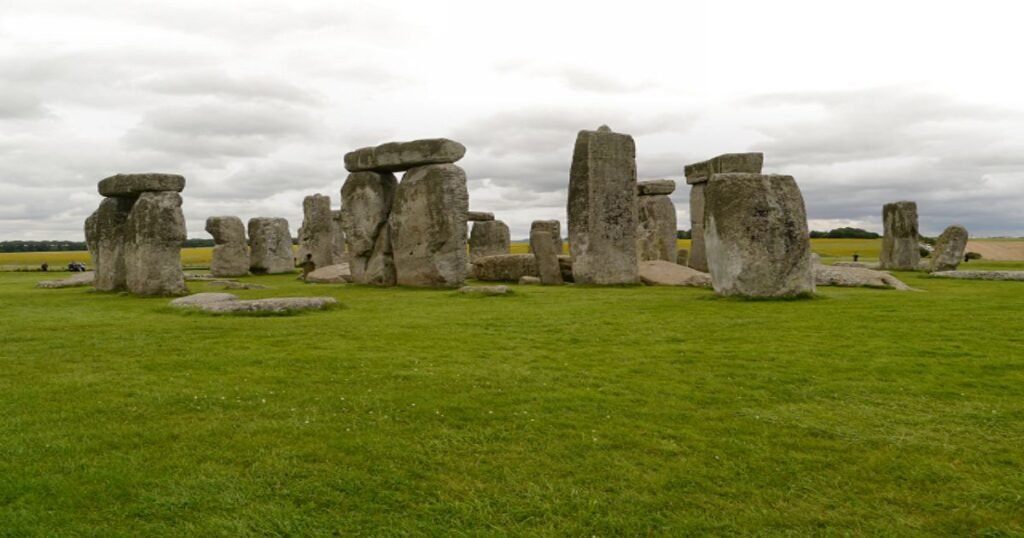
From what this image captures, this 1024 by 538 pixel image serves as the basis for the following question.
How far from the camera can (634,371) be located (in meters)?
7.50

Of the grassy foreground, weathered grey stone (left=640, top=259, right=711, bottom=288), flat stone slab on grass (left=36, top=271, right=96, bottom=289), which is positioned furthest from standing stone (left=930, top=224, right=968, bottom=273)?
flat stone slab on grass (left=36, top=271, right=96, bottom=289)

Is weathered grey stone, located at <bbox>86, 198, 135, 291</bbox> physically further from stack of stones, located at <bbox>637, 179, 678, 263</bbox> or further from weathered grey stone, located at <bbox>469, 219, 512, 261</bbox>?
stack of stones, located at <bbox>637, 179, 678, 263</bbox>

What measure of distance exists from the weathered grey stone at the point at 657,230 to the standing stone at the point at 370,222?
10.9 meters

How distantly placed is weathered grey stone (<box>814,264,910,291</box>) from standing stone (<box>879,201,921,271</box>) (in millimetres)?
10137

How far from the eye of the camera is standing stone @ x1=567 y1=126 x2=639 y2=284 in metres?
19.0

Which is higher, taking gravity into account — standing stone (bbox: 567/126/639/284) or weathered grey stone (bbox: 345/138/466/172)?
weathered grey stone (bbox: 345/138/466/172)

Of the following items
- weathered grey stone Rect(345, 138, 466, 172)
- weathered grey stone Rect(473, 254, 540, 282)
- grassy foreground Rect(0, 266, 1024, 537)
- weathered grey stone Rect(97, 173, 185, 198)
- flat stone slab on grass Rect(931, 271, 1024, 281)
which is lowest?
grassy foreground Rect(0, 266, 1024, 537)

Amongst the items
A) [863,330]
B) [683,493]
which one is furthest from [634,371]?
[863,330]

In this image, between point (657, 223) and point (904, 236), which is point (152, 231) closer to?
point (657, 223)

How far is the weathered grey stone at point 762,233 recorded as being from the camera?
13578 millimetres

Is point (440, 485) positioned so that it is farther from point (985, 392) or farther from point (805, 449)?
point (985, 392)

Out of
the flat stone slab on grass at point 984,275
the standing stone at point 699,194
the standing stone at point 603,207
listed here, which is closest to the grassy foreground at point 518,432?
the standing stone at point 603,207

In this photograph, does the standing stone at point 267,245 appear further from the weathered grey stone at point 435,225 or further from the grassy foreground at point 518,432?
the grassy foreground at point 518,432

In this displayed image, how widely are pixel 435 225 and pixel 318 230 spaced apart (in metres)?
13.4
